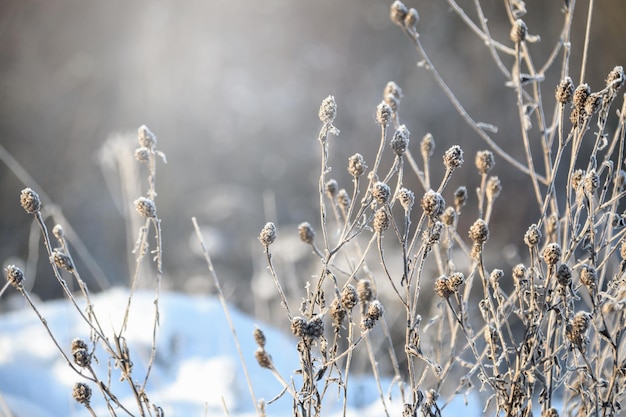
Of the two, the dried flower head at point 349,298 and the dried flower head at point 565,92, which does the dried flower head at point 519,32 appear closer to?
the dried flower head at point 565,92

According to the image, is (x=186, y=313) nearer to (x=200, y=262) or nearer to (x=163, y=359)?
(x=163, y=359)

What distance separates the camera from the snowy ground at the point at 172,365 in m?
1.40

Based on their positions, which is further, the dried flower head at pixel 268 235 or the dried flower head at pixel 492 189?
the dried flower head at pixel 492 189

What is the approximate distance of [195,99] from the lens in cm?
523

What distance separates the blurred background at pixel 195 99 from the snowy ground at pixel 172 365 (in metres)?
2.68

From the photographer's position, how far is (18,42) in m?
4.84

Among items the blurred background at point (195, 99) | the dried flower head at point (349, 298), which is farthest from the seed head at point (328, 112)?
the blurred background at point (195, 99)

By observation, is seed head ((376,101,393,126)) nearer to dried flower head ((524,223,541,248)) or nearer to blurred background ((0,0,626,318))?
dried flower head ((524,223,541,248))

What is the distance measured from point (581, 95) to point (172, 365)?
1258 millimetres

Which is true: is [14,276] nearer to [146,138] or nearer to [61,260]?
[61,260]

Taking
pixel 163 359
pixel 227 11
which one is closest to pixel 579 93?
pixel 163 359

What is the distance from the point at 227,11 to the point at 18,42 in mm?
1712

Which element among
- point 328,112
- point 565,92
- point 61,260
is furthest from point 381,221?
point 61,260

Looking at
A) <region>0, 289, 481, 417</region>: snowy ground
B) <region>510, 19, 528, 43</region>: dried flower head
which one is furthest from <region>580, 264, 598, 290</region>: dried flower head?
<region>0, 289, 481, 417</region>: snowy ground
